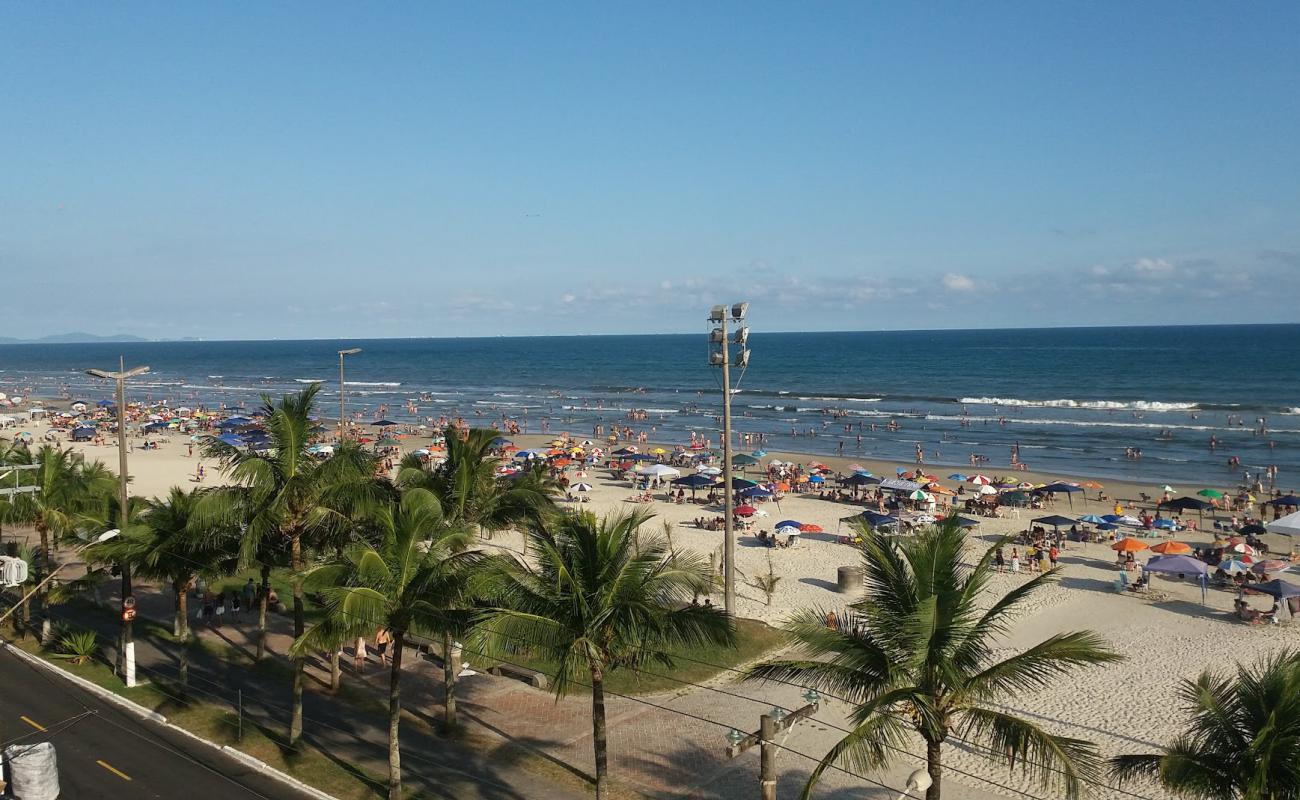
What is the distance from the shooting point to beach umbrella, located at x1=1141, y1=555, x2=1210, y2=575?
904 inches

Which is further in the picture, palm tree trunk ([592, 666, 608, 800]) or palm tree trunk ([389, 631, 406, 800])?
palm tree trunk ([389, 631, 406, 800])

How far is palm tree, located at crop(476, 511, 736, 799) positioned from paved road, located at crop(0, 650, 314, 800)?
16.5 feet

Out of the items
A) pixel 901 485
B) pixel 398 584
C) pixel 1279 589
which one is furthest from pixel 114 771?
pixel 901 485

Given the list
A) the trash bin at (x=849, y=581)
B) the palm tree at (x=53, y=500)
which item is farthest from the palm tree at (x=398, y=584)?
the trash bin at (x=849, y=581)

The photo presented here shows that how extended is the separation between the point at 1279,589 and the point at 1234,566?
123 inches

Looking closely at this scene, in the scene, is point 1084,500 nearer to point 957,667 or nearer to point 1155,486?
point 1155,486

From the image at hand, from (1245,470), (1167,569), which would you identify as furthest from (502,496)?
(1245,470)

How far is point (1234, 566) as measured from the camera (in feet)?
79.5

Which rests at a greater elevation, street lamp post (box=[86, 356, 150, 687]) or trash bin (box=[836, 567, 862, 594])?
street lamp post (box=[86, 356, 150, 687])

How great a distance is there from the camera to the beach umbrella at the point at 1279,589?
834 inches

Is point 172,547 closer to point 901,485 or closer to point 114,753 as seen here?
point 114,753

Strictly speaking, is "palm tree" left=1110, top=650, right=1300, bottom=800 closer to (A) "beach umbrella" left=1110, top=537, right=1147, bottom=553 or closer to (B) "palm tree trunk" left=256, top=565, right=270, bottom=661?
(B) "palm tree trunk" left=256, top=565, right=270, bottom=661

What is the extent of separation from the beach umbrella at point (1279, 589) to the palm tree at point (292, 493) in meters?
19.1

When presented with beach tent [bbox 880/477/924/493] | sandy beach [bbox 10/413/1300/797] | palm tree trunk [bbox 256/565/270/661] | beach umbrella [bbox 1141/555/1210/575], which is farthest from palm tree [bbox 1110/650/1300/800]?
beach tent [bbox 880/477/924/493]
